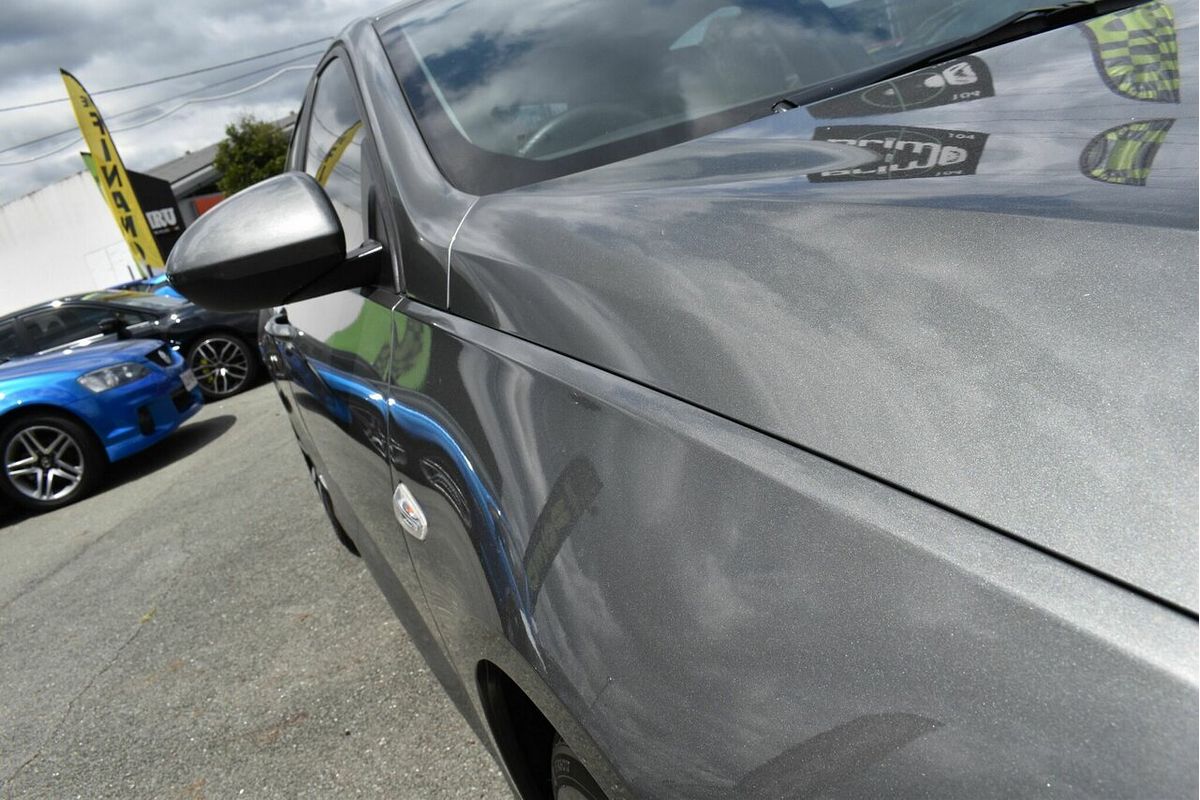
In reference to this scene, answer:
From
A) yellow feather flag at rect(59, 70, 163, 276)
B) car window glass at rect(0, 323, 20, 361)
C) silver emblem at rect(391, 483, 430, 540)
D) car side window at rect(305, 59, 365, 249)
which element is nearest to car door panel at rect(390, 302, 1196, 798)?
silver emblem at rect(391, 483, 430, 540)

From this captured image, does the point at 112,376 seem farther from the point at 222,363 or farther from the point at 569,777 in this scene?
the point at 569,777

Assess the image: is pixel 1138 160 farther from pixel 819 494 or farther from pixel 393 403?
pixel 393 403

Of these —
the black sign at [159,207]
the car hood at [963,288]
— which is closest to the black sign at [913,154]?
the car hood at [963,288]

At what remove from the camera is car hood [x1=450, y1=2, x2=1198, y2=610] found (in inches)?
24.4

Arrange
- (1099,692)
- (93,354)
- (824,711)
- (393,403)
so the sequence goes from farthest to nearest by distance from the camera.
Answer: (93,354), (393,403), (824,711), (1099,692)

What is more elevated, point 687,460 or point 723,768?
point 687,460

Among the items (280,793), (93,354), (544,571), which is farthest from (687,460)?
(93,354)

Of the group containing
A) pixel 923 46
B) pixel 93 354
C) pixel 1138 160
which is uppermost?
pixel 923 46

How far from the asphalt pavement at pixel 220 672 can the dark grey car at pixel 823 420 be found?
90cm

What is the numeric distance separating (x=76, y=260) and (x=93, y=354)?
31.0 m

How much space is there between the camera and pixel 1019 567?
625mm

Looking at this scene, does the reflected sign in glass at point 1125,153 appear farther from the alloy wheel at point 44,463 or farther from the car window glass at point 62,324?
the car window glass at point 62,324

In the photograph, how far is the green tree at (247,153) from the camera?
30.8 metres

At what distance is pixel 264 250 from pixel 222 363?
814cm
